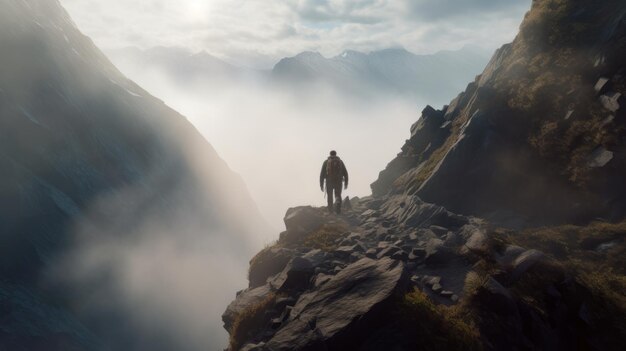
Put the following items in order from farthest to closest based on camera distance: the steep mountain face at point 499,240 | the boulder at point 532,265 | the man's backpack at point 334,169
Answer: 1. the man's backpack at point 334,169
2. the boulder at point 532,265
3. the steep mountain face at point 499,240

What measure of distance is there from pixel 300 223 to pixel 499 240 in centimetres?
1040

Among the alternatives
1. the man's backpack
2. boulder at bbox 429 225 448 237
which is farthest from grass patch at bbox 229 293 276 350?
the man's backpack

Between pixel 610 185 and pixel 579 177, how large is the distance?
1.23 metres

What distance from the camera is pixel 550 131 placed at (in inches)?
745

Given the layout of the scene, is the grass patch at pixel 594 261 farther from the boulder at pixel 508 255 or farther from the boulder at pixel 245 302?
the boulder at pixel 245 302

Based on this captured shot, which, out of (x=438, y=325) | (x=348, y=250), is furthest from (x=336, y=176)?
(x=438, y=325)

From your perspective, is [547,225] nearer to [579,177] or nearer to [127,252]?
[579,177]

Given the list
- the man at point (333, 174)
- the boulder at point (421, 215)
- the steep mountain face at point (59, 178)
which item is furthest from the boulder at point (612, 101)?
the steep mountain face at point (59, 178)

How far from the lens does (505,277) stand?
11133mm

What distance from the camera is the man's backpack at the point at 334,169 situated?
2327cm

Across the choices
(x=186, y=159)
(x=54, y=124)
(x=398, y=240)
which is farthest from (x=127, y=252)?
(x=398, y=240)

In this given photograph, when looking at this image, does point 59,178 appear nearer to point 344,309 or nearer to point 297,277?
point 297,277

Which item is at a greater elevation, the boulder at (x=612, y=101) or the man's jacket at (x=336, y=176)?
the man's jacket at (x=336, y=176)

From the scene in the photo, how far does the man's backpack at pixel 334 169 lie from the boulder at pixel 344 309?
38.8 ft
